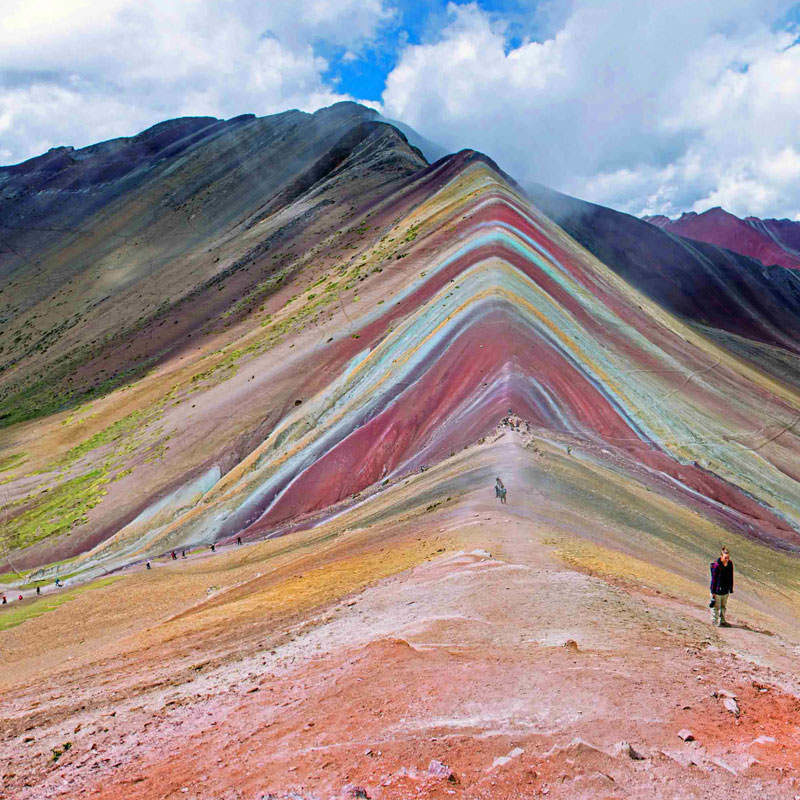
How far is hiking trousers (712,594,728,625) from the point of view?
467 inches

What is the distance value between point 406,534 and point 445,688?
377 inches

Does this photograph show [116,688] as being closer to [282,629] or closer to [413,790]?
[282,629]

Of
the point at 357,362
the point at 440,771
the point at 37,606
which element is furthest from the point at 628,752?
the point at 357,362

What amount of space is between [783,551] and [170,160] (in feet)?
350

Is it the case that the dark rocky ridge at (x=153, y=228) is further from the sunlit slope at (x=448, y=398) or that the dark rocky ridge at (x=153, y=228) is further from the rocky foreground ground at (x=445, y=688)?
the rocky foreground ground at (x=445, y=688)

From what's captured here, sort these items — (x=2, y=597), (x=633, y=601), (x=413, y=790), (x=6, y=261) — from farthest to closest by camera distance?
(x=6, y=261)
(x=2, y=597)
(x=633, y=601)
(x=413, y=790)

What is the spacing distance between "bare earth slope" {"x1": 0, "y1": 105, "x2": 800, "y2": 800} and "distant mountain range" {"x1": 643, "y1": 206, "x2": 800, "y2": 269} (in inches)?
2962

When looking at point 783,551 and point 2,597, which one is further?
point 2,597

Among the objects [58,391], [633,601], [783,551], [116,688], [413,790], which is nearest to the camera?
[413,790]

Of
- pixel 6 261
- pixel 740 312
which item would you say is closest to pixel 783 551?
pixel 740 312

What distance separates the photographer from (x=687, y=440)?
1211 inches

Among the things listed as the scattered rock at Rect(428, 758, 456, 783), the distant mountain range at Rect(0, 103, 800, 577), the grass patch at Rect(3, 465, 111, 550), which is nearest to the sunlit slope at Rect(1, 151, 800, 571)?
the distant mountain range at Rect(0, 103, 800, 577)

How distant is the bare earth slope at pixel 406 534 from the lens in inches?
285

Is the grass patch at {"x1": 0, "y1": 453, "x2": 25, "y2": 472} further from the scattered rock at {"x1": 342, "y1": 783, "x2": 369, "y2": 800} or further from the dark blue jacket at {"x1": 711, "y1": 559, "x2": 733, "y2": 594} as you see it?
the scattered rock at {"x1": 342, "y1": 783, "x2": 369, "y2": 800}
